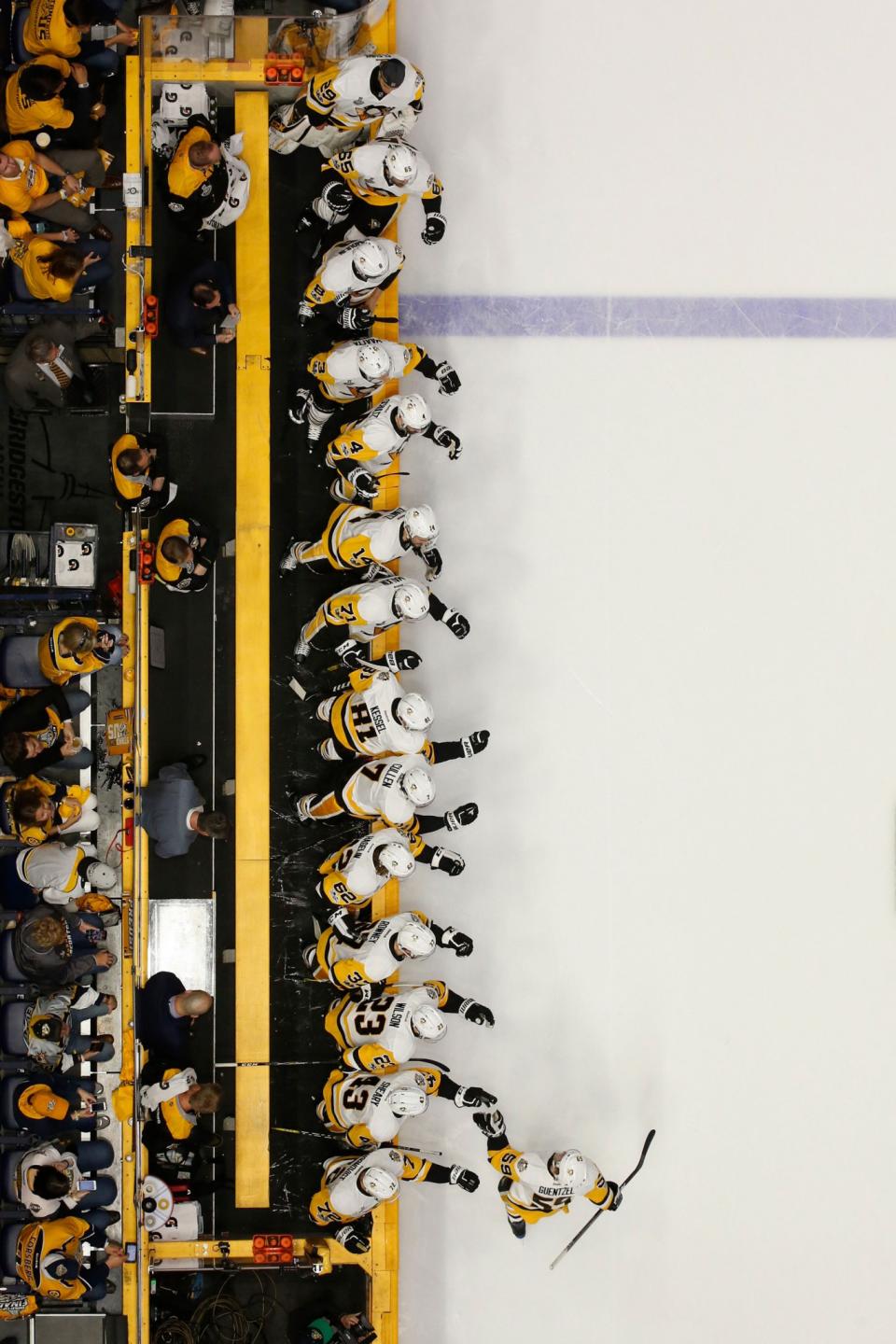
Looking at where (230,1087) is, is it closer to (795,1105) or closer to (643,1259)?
(643,1259)

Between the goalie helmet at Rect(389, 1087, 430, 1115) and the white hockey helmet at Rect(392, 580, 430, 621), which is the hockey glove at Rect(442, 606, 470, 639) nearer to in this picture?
the white hockey helmet at Rect(392, 580, 430, 621)

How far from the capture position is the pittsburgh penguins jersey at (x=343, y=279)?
17.0 feet

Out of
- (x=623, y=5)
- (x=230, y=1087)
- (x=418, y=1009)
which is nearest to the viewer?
(x=418, y=1009)

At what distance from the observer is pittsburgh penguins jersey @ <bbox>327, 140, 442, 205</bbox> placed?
5.19 metres

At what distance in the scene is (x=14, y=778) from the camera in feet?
17.7

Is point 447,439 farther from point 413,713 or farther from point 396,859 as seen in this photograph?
point 396,859

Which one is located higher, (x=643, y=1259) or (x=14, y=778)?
(x=14, y=778)

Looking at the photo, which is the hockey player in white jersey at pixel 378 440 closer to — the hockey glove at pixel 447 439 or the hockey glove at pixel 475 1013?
the hockey glove at pixel 447 439

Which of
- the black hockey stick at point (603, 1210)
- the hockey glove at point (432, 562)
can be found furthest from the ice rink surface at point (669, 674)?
the hockey glove at point (432, 562)

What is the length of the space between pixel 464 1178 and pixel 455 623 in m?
2.82

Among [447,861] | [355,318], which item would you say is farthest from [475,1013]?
[355,318]

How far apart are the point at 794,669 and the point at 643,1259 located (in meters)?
3.42

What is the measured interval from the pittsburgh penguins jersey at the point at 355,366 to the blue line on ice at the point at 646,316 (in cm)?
55

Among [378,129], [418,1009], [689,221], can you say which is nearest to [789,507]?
[689,221]
